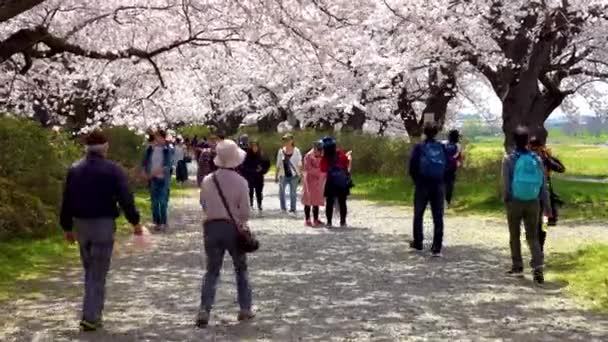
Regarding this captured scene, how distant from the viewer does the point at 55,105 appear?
29422mm

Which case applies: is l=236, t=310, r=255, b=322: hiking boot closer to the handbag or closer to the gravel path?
the gravel path

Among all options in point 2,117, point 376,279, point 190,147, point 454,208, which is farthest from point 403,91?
point 376,279

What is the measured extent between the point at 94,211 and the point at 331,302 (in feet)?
8.74

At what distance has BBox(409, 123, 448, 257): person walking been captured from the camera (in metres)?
12.9

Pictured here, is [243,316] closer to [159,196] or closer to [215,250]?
[215,250]

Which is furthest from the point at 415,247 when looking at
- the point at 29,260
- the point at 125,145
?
the point at 125,145

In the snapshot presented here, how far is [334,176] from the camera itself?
17125 mm

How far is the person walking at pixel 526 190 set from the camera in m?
10.5

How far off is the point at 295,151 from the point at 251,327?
38.9ft

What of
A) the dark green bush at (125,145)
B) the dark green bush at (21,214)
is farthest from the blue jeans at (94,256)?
the dark green bush at (125,145)

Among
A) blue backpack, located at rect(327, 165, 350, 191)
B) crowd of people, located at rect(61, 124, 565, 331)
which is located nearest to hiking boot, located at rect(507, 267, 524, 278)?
crowd of people, located at rect(61, 124, 565, 331)

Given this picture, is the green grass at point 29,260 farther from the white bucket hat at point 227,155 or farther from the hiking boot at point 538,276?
the hiking boot at point 538,276

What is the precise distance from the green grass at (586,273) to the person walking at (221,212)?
3.71 meters

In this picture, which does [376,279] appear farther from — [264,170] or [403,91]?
[403,91]
